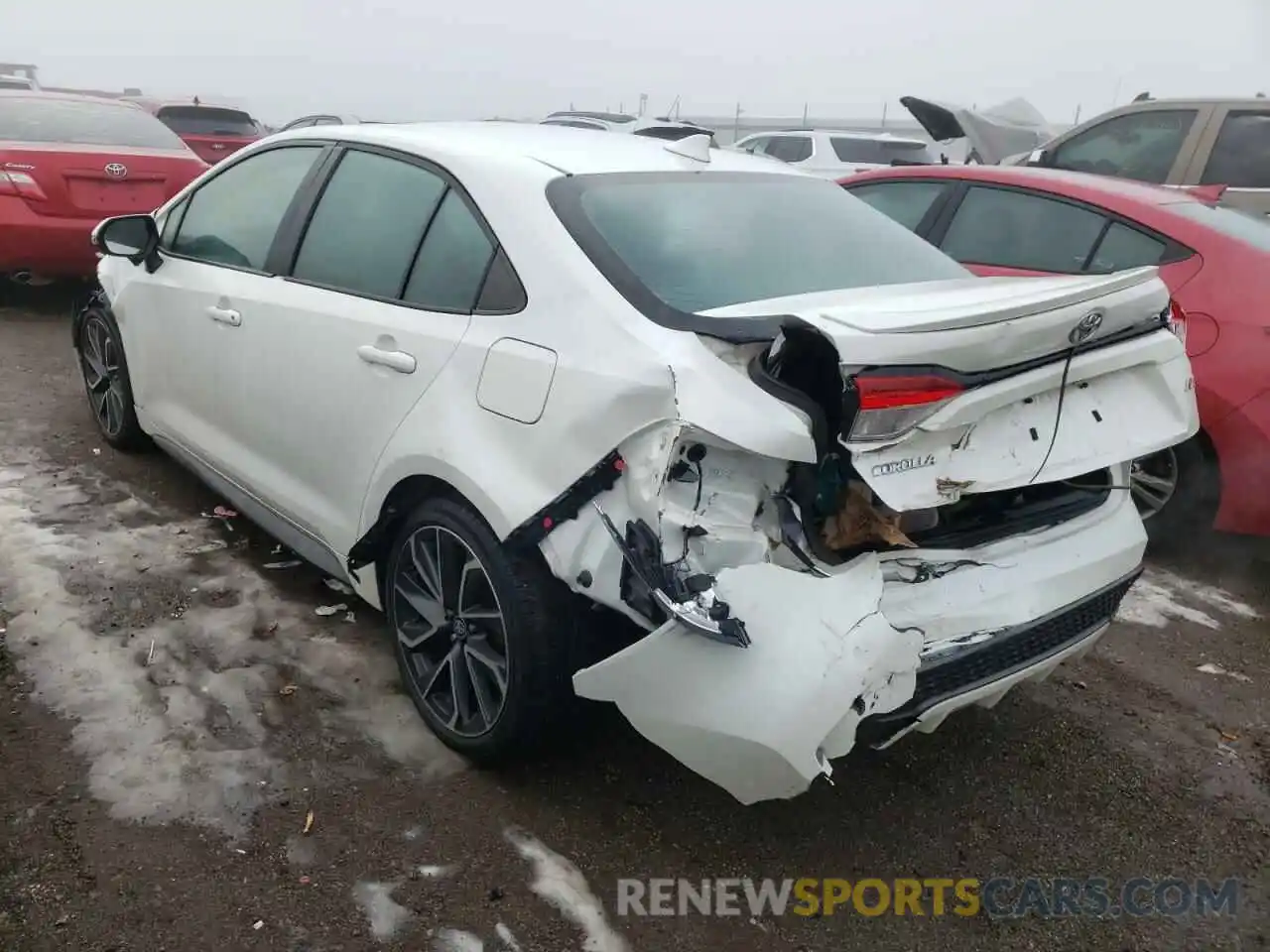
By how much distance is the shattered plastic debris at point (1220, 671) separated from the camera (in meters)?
3.41

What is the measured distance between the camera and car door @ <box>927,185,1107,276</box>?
4.49m

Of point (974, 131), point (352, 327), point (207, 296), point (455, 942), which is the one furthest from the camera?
point (974, 131)

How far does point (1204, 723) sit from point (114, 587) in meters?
3.60

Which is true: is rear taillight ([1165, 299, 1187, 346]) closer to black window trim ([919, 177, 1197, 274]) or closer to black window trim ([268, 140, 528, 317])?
black window trim ([919, 177, 1197, 274])

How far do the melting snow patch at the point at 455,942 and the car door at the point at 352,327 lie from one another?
3.98 ft

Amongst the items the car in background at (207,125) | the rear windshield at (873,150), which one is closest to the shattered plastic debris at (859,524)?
the car in background at (207,125)

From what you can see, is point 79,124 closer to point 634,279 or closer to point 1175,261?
point 634,279

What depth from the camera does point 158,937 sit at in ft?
6.92

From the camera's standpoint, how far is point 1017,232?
4.69m

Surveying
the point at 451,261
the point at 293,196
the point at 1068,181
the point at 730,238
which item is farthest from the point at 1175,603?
the point at 293,196

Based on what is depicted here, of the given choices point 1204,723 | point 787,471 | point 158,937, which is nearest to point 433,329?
point 787,471

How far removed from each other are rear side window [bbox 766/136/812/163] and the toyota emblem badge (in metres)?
12.3

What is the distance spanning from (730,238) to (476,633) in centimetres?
124

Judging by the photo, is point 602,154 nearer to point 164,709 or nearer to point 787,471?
point 787,471
